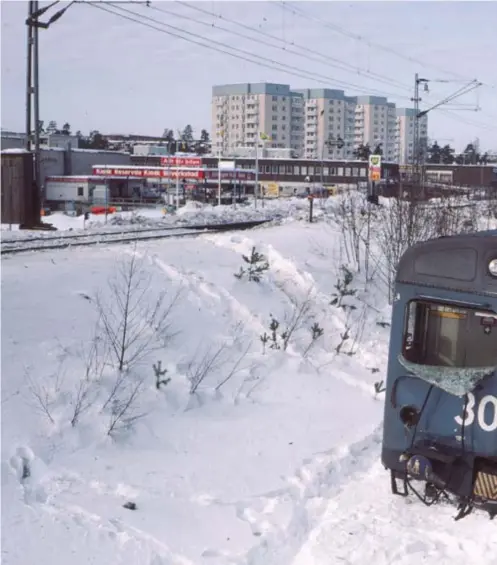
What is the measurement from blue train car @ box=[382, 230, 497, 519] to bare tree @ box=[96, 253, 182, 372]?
3610 mm

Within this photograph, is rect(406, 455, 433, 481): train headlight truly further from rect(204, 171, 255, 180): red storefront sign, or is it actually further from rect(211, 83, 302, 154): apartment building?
rect(211, 83, 302, 154): apartment building

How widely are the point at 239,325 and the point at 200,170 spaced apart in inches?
1887

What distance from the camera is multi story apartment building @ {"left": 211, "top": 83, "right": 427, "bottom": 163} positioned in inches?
3970

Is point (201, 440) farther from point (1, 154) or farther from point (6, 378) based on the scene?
point (1, 154)

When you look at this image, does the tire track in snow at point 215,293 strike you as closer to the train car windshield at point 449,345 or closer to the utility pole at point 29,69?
the train car windshield at point 449,345

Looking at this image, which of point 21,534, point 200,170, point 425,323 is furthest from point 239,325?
point 200,170

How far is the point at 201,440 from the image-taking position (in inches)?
316

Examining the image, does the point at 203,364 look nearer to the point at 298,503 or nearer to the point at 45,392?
the point at 45,392

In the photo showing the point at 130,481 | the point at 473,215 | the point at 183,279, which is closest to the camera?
the point at 130,481

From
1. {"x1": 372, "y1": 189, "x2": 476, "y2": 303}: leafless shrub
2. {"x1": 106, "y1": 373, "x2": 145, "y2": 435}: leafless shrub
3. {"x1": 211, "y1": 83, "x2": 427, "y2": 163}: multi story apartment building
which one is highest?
{"x1": 211, "y1": 83, "x2": 427, "y2": 163}: multi story apartment building

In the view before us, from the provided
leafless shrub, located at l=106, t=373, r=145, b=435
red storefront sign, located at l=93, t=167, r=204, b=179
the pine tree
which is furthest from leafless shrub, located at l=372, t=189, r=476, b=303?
red storefront sign, located at l=93, t=167, r=204, b=179

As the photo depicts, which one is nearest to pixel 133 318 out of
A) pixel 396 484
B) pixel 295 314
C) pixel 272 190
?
pixel 295 314

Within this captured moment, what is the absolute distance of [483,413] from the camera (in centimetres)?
602

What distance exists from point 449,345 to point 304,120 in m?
108
